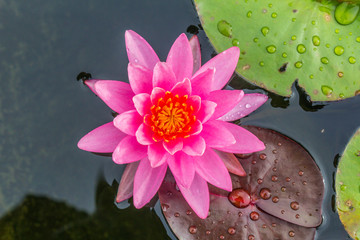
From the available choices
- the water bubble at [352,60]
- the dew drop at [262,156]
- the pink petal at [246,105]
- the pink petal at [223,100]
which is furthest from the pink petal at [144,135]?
the water bubble at [352,60]

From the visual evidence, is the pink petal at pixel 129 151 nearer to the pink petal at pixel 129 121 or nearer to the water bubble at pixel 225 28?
the pink petal at pixel 129 121

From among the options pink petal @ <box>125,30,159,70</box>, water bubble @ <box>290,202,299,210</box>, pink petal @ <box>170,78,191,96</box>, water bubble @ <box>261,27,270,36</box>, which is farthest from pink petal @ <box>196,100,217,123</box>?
water bubble @ <box>290,202,299,210</box>

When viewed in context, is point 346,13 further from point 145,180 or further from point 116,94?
point 145,180

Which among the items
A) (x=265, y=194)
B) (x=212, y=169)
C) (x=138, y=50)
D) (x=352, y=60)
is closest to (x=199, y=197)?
(x=212, y=169)

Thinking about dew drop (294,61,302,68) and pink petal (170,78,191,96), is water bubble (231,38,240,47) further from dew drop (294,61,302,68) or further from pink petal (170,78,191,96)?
pink petal (170,78,191,96)

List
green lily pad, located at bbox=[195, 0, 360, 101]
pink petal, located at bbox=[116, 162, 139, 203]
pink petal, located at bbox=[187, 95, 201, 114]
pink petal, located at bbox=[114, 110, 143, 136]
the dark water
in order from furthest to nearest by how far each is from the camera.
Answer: the dark water
green lily pad, located at bbox=[195, 0, 360, 101]
pink petal, located at bbox=[116, 162, 139, 203]
pink petal, located at bbox=[187, 95, 201, 114]
pink petal, located at bbox=[114, 110, 143, 136]

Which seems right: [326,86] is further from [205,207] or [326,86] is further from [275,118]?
[205,207]

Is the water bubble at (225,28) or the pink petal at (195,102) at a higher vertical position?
the water bubble at (225,28)
